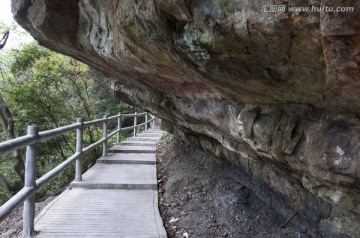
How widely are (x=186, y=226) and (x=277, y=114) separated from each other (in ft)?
7.55

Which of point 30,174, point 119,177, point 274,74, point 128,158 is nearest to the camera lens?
point 274,74

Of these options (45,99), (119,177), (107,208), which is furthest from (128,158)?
(45,99)

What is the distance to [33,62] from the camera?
1298cm

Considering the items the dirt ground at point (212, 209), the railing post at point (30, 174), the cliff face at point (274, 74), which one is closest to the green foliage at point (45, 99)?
the dirt ground at point (212, 209)

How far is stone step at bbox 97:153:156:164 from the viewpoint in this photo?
24.4ft

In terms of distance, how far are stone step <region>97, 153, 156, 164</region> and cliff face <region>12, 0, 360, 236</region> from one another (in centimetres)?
373

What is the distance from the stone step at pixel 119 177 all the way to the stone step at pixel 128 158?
0.19 metres

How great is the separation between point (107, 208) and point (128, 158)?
11.0ft

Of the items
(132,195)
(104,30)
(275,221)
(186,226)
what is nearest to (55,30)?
(104,30)

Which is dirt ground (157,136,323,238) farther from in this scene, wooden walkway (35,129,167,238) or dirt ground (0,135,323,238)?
wooden walkway (35,129,167,238)

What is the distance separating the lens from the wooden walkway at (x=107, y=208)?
381 centimetres

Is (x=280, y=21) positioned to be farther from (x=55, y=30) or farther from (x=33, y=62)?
(x=33, y=62)

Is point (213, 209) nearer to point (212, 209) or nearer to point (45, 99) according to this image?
point (212, 209)

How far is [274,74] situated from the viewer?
2.27 m
